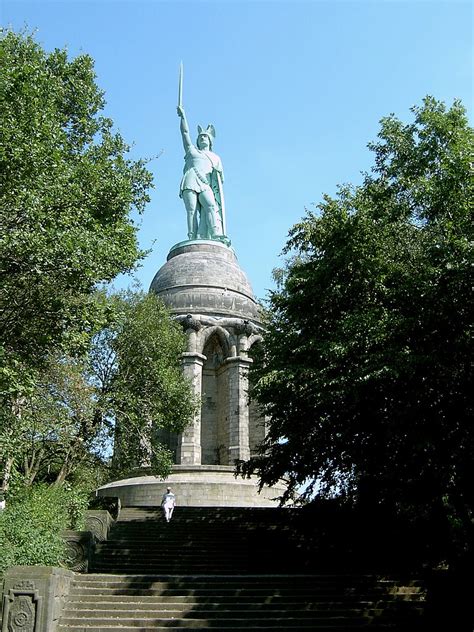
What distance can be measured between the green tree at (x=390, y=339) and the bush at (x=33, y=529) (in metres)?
5.76

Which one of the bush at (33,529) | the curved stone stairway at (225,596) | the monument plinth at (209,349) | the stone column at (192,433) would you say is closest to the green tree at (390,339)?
the curved stone stairway at (225,596)

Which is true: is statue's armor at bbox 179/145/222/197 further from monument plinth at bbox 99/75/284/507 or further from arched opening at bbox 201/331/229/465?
arched opening at bbox 201/331/229/465

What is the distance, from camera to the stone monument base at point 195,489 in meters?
26.2

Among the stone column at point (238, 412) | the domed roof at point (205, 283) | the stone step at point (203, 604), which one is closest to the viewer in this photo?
the stone step at point (203, 604)

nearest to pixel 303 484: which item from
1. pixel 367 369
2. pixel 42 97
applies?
pixel 367 369

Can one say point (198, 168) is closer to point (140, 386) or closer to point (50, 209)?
point (140, 386)

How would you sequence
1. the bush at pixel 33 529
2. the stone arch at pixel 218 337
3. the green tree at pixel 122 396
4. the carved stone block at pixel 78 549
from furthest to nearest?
the stone arch at pixel 218 337
the green tree at pixel 122 396
the carved stone block at pixel 78 549
the bush at pixel 33 529

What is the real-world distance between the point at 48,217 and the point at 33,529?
6.41 metres

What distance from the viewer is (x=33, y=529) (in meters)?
13.5

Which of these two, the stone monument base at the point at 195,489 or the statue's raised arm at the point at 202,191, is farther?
the statue's raised arm at the point at 202,191

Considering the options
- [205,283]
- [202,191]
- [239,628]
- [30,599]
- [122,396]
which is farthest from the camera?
[202,191]

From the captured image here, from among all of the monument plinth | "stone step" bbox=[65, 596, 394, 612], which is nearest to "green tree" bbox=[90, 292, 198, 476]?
the monument plinth

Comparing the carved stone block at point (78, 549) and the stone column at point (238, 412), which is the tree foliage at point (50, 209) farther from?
the stone column at point (238, 412)

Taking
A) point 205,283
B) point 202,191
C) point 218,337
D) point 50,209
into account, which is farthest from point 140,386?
point 202,191
